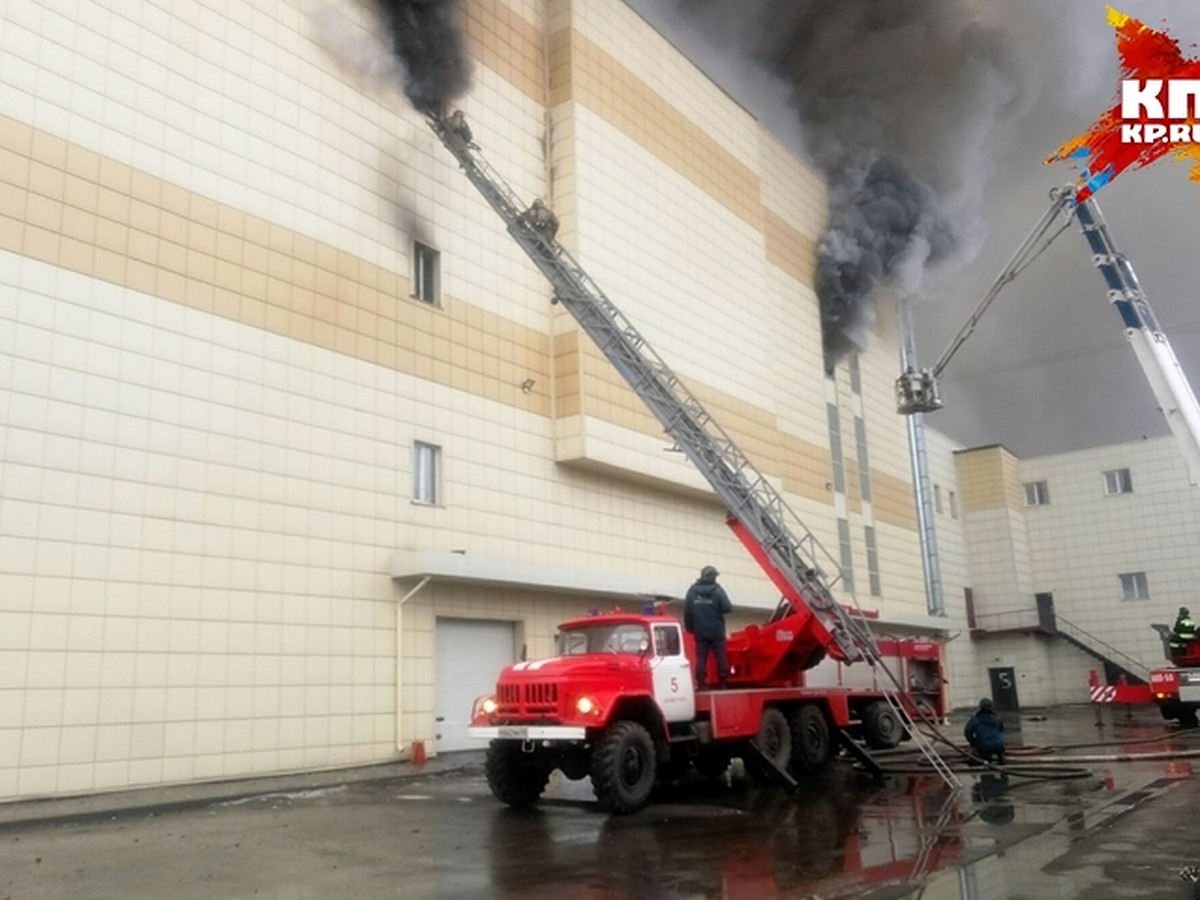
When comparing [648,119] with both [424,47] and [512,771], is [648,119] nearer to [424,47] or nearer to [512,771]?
[424,47]

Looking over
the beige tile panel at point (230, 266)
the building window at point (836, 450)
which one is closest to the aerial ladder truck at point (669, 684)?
the beige tile panel at point (230, 266)

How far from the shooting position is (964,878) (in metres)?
7.61

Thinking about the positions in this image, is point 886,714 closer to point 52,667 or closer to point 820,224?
point 52,667

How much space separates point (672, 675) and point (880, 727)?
6328mm

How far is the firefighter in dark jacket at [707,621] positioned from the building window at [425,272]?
961 cm

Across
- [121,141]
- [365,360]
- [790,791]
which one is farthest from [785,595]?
[121,141]

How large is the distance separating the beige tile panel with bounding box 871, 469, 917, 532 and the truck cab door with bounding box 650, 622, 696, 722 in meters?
25.0

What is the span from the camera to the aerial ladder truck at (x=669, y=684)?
11.6 m

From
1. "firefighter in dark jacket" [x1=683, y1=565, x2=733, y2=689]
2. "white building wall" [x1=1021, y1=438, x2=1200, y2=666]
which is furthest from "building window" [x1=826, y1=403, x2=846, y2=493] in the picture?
"firefighter in dark jacket" [x1=683, y1=565, x2=733, y2=689]

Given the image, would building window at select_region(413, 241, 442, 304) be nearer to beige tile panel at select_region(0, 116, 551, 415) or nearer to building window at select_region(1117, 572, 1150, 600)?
beige tile panel at select_region(0, 116, 551, 415)

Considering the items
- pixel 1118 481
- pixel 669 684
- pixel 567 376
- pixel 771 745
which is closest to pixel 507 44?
pixel 567 376

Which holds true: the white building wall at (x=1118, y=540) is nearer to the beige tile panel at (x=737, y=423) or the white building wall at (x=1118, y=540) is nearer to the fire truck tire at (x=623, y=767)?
the beige tile panel at (x=737, y=423)

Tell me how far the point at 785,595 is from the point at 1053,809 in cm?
485

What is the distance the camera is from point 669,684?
40.7 feet
